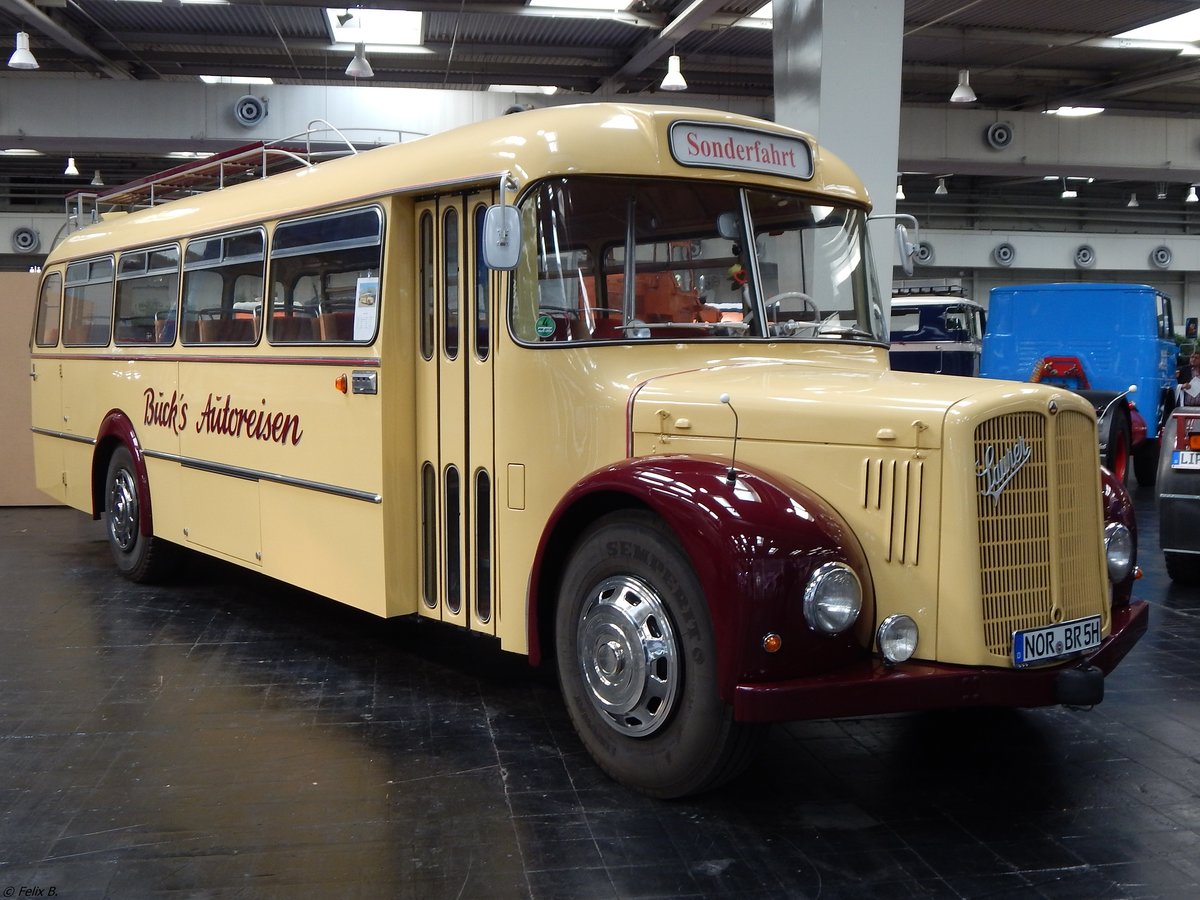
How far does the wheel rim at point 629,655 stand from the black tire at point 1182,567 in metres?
5.40

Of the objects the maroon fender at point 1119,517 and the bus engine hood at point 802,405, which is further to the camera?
the maroon fender at point 1119,517

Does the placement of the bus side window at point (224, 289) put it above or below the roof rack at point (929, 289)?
below

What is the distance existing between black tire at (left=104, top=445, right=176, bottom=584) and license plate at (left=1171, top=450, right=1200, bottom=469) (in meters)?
6.75

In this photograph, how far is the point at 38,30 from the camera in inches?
559

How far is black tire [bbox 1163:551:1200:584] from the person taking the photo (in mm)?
8055

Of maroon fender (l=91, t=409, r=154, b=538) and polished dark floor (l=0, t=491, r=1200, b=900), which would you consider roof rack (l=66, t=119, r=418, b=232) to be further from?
polished dark floor (l=0, t=491, r=1200, b=900)

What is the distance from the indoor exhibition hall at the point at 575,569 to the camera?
3.69 metres

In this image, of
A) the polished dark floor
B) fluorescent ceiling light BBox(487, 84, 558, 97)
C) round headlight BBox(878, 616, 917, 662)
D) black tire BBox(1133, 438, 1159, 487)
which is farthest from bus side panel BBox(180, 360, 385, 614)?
black tire BBox(1133, 438, 1159, 487)

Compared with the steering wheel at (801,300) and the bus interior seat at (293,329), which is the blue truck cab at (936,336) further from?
the steering wheel at (801,300)

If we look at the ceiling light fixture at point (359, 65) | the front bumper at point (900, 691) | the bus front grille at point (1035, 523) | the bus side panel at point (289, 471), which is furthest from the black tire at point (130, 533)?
the ceiling light fixture at point (359, 65)

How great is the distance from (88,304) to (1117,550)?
7.32m

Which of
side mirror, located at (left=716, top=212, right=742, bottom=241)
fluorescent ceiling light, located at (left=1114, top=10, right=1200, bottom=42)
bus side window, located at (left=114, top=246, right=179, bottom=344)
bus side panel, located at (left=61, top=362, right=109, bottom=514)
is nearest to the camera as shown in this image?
side mirror, located at (left=716, top=212, right=742, bottom=241)

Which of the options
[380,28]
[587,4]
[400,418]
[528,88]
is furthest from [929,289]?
[400,418]

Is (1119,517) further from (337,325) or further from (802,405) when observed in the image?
(337,325)
